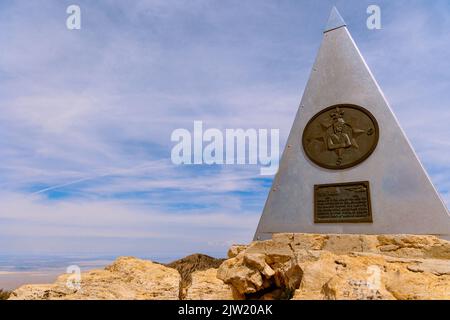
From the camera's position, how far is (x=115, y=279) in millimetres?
4195

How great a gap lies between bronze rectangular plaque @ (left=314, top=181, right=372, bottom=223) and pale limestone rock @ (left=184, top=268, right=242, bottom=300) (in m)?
2.11

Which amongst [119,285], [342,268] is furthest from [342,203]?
[119,285]

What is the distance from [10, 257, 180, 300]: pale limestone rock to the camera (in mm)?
3607

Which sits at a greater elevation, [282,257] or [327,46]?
[327,46]

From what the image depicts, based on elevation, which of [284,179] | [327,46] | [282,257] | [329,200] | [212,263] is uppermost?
[327,46]

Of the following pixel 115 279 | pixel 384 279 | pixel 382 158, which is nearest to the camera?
pixel 384 279

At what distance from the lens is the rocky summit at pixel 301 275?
3.46 metres

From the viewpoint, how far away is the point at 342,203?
6230 millimetres

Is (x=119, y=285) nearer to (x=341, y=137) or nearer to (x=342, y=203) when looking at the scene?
(x=342, y=203)

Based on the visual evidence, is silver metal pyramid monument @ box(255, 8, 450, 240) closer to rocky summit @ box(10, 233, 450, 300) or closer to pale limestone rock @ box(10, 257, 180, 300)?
rocky summit @ box(10, 233, 450, 300)

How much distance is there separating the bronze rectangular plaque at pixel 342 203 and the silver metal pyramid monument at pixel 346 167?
17 mm

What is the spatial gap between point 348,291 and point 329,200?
331 centimetres
